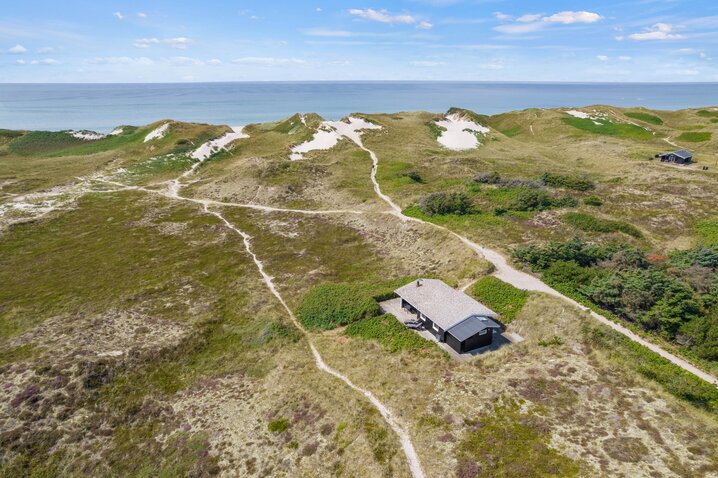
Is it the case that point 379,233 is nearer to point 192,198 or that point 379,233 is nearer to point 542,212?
point 542,212

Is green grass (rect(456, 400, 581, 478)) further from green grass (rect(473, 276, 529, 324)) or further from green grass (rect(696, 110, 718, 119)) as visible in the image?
green grass (rect(696, 110, 718, 119))

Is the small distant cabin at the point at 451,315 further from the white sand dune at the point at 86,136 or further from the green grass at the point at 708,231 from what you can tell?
the white sand dune at the point at 86,136

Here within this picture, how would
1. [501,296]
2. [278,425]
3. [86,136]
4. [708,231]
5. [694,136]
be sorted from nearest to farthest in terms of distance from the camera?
[278,425], [501,296], [708,231], [694,136], [86,136]

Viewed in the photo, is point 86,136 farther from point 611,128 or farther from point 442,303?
point 611,128

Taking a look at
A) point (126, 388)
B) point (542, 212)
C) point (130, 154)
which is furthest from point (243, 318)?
point (130, 154)

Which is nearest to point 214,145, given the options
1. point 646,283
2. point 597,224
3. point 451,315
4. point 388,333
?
point 388,333

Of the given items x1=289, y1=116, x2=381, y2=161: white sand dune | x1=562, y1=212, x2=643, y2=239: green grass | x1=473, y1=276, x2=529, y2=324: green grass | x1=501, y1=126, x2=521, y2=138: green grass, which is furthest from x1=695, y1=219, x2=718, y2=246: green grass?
x1=501, y1=126, x2=521, y2=138: green grass

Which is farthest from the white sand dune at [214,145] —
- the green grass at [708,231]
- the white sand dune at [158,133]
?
the green grass at [708,231]
